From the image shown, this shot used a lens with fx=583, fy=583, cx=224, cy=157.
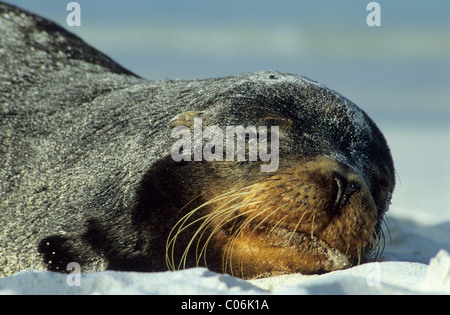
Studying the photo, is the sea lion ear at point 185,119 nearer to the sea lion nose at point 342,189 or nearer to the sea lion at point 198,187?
the sea lion at point 198,187

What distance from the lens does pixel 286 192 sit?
3.41 m

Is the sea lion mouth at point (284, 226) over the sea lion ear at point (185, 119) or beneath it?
beneath

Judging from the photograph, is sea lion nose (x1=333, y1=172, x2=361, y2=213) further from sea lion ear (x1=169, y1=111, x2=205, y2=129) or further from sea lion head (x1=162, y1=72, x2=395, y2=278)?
sea lion ear (x1=169, y1=111, x2=205, y2=129)

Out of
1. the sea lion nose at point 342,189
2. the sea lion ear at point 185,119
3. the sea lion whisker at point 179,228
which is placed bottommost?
the sea lion whisker at point 179,228

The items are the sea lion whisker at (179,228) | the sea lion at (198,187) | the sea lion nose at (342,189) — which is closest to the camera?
the sea lion nose at (342,189)

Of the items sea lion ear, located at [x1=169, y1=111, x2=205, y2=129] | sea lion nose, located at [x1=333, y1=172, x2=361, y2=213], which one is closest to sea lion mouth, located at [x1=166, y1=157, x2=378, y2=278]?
Answer: sea lion nose, located at [x1=333, y1=172, x2=361, y2=213]

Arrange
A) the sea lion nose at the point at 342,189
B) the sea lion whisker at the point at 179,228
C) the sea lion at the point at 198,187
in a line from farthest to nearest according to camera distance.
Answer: the sea lion whisker at the point at 179,228
the sea lion at the point at 198,187
the sea lion nose at the point at 342,189

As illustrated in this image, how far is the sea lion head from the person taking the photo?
338 cm

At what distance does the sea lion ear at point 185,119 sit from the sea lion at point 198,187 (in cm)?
1

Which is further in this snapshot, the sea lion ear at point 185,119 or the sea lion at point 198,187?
the sea lion ear at point 185,119

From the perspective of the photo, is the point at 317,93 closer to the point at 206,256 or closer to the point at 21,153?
the point at 206,256

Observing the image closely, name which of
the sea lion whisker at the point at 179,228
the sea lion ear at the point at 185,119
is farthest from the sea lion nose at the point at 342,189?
the sea lion ear at the point at 185,119

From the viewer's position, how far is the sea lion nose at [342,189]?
10.9 ft
